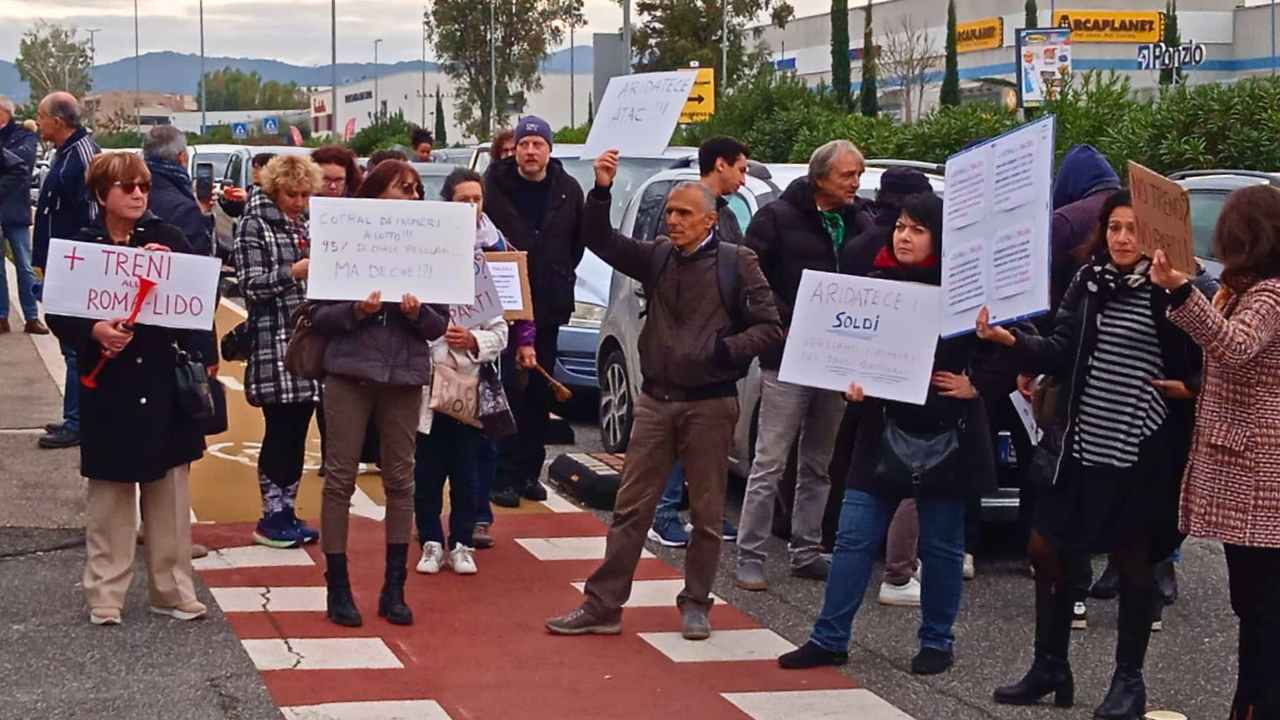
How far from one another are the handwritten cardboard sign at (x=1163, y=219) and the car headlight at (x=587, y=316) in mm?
7366

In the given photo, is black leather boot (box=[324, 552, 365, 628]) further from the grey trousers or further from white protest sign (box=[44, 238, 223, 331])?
the grey trousers

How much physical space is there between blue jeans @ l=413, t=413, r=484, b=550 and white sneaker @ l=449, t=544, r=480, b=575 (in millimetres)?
35

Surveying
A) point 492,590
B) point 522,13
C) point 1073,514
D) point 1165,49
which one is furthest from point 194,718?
point 522,13

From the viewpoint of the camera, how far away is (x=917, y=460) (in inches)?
278

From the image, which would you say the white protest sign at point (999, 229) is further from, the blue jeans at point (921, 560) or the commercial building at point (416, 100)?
the commercial building at point (416, 100)

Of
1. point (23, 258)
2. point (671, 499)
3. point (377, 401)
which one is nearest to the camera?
point (377, 401)

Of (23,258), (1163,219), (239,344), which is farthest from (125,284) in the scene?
(23,258)

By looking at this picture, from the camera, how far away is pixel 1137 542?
6477 millimetres

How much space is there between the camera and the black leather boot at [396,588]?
7.67m

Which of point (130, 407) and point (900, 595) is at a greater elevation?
point (130, 407)

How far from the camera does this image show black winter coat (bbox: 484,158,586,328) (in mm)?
9867

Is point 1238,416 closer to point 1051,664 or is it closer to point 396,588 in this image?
point 1051,664

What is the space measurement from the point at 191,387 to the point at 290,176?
1370 millimetres

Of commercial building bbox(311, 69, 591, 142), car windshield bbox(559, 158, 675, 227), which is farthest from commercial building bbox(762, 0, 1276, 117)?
car windshield bbox(559, 158, 675, 227)
